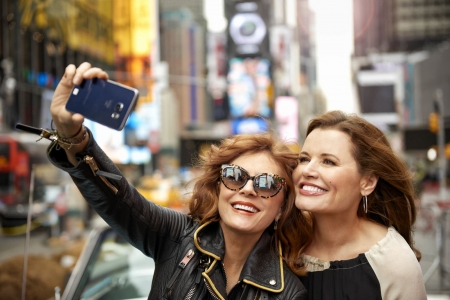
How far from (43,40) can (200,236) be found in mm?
22240

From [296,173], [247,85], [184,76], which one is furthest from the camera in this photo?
[184,76]

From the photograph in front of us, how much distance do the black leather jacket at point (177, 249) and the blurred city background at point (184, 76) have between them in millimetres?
513

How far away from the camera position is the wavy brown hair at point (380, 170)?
231cm

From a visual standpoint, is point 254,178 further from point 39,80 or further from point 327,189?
point 39,80

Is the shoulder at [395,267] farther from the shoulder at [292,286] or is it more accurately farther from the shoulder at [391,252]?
the shoulder at [292,286]

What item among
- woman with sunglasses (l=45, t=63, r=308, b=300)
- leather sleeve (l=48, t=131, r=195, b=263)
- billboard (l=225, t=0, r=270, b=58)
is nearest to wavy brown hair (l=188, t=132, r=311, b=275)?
woman with sunglasses (l=45, t=63, r=308, b=300)

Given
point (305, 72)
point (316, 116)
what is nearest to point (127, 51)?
point (305, 72)

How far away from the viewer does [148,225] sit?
214 cm

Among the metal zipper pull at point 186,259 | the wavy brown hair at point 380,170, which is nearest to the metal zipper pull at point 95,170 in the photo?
the metal zipper pull at point 186,259

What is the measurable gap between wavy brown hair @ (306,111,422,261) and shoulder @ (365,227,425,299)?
26 cm

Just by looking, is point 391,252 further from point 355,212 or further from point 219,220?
point 219,220

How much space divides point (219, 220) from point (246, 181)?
0.26 meters

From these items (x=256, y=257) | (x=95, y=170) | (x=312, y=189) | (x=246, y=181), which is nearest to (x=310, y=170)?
(x=312, y=189)

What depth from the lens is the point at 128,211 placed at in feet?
6.72
